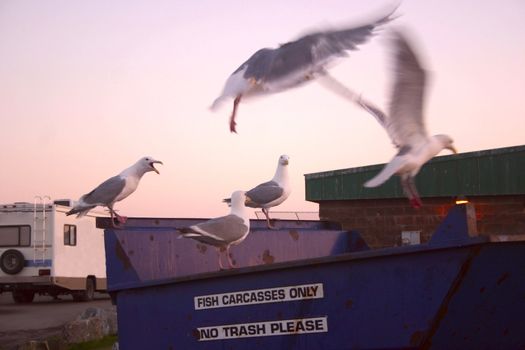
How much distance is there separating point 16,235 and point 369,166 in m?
10.4

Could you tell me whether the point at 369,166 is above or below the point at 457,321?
above

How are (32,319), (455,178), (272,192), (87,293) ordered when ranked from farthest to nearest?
(87,293) → (32,319) → (455,178) → (272,192)

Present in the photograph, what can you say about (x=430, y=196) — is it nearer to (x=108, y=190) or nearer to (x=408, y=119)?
(x=108, y=190)

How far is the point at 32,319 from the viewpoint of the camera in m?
17.6

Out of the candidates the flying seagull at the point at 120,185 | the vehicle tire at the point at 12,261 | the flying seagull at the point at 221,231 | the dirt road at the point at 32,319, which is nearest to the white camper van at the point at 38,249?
the vehicle tire at the point at 12,261

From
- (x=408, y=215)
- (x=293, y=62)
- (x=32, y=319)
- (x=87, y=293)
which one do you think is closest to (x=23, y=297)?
(x=87, y=293)

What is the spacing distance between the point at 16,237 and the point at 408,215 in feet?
37.5

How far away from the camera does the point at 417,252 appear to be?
489cm

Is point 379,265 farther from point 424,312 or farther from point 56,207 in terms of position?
point 56,207

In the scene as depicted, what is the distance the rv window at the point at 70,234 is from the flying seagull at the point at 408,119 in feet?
60.1

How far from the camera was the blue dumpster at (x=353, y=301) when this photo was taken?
15.9 feet

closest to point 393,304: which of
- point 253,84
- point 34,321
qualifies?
point 253,84

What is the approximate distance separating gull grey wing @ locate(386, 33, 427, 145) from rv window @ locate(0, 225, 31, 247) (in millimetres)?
18068

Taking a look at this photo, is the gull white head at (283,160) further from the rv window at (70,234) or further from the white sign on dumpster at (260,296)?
the rv window at (70,234)
